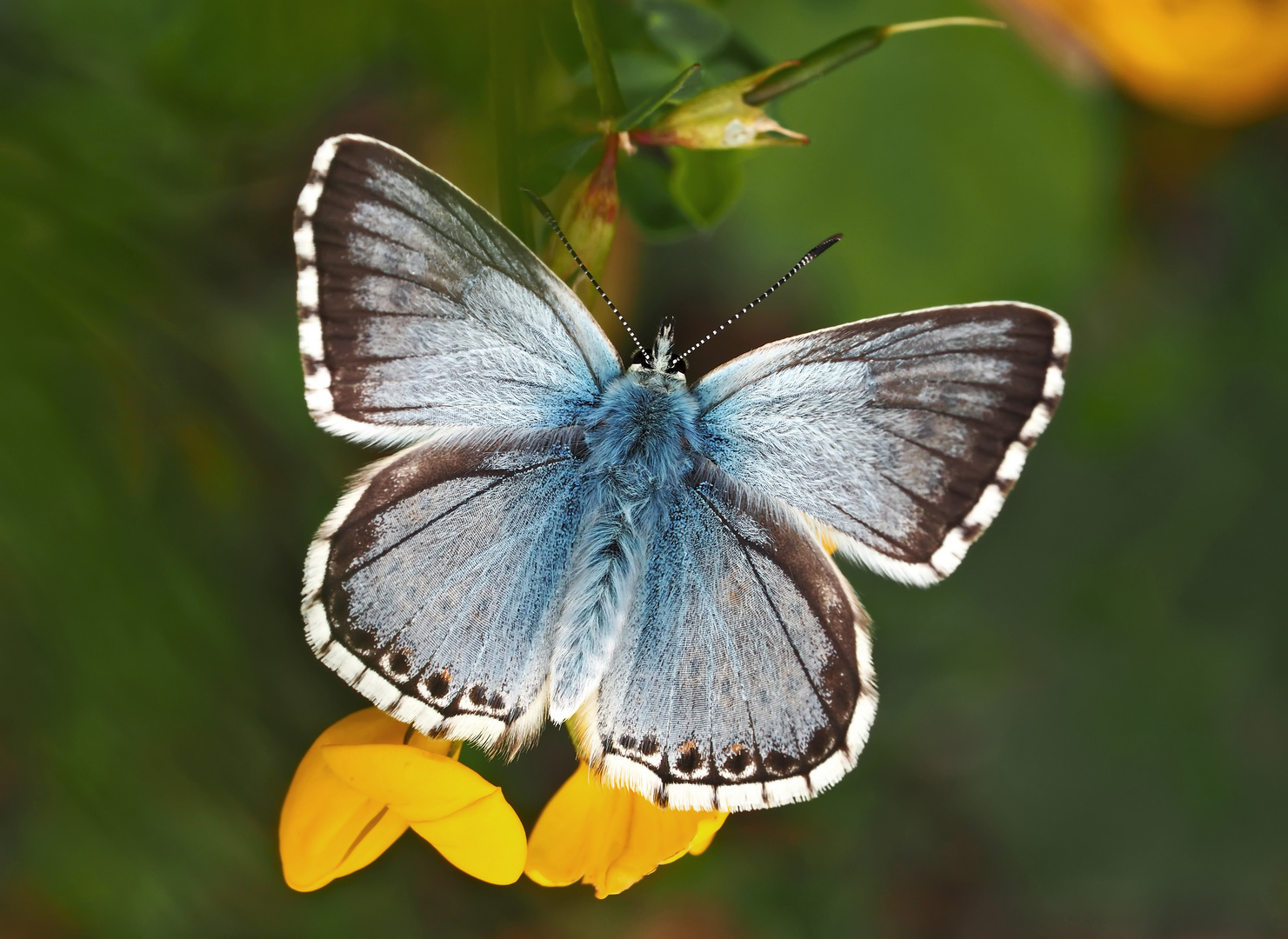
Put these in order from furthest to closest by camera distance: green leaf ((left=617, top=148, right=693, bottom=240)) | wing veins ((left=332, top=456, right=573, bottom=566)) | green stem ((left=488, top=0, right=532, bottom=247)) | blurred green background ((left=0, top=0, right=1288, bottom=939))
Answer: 1. blurred green background ((left=0, top=0, right=1288, bottom=939))
2. green leaf ((left=617, top=148, right=693, bottom=240))
3. green stem ((left=488, top=0, right=532, bottom=247))
4. wing veins ((left=332, top=456, right=573, bottom=566))

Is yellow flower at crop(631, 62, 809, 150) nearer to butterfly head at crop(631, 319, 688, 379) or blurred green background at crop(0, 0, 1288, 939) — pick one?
butterfly head at crop(631, 319, 688, 379)

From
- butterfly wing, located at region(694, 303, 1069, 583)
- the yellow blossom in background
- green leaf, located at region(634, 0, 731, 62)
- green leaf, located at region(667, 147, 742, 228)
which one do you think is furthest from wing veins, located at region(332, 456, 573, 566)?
the yellow blossom in background

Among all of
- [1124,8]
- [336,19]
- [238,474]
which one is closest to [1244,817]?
[1124,8]

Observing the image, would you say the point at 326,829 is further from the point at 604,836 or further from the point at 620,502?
the point at 620,502

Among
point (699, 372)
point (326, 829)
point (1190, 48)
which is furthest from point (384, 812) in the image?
point (1190, 48)

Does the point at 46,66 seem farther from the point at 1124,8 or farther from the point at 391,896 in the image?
the point at 1124,8

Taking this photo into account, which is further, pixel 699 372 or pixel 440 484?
pixel 699 372

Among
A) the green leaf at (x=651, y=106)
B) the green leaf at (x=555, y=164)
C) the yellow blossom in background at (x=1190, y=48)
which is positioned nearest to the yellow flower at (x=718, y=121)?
the green leaf at (x=651, y=106)
